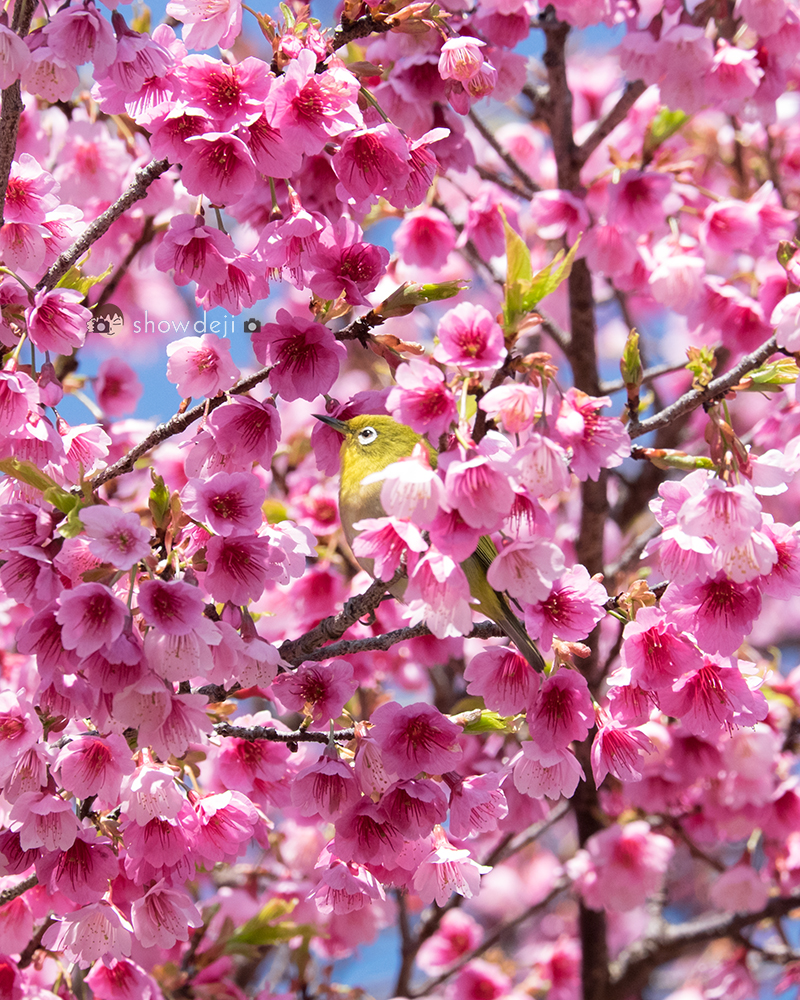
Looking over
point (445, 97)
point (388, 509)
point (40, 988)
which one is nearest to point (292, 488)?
point (445, 97)

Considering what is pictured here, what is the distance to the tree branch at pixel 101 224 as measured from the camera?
5.43ft

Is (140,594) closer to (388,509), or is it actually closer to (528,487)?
(388,509)

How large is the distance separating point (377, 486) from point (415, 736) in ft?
1.76

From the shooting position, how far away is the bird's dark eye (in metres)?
1.97

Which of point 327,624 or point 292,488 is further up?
point 327,624

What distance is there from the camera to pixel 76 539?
4.42 ft

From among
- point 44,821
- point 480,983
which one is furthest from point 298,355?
point 480,983

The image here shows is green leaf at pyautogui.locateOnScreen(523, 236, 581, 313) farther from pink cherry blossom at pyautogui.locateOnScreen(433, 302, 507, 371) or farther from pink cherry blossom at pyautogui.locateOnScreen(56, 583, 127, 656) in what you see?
pink cherry blossom at pyautogui.locateOnScreen(56, 583, 127, 656)

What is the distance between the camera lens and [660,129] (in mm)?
2693

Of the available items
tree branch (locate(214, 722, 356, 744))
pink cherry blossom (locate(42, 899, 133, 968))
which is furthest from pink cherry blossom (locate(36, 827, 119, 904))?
tree branch (locate(214, 722, 356, 744))

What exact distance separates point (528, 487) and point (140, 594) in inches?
22.0

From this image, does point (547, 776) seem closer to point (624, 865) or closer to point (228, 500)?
point (228, 500)

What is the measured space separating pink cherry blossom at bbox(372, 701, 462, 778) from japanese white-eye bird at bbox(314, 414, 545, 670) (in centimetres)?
22

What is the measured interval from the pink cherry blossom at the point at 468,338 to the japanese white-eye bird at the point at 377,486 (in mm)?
497
